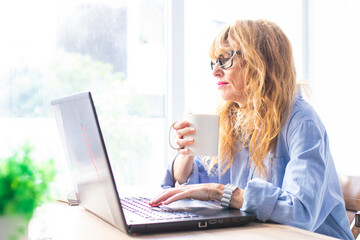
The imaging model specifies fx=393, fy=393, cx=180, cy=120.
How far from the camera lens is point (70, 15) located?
6.29 ft

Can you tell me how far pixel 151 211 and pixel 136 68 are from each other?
1.29 metres

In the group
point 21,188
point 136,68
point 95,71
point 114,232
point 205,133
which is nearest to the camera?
point 21,188

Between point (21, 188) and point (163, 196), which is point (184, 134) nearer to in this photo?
point (163, 196)

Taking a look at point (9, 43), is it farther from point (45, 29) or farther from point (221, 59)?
point (221, 59)

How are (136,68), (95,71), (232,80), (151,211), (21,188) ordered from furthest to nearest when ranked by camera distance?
(136,68), (95,71), (232,80), (151,211), (21,188)

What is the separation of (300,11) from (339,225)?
1952 mm

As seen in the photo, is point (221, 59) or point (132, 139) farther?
point (132, 139)

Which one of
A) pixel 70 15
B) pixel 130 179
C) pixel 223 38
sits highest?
pixel 70 15

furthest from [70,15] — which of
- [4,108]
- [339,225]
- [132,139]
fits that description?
[339,225]

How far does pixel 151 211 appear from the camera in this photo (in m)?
0.91

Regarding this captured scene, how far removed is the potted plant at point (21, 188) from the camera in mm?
411

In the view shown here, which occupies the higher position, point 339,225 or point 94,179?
point 94,179

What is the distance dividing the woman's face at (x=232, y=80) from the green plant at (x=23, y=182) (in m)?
0.95

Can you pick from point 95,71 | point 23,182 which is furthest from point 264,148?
point 95,71
